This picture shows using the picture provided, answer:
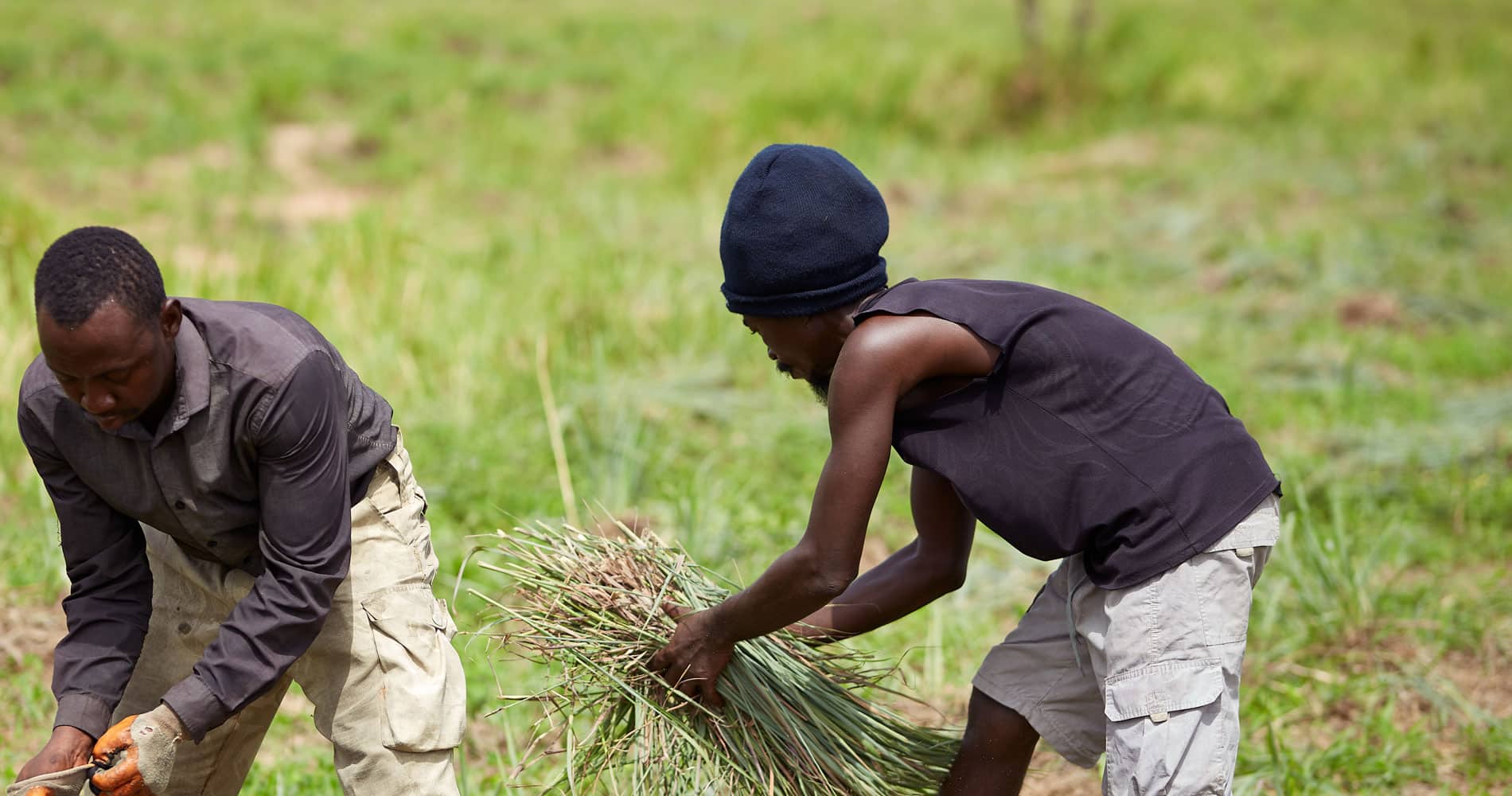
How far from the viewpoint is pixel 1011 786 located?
2229mm

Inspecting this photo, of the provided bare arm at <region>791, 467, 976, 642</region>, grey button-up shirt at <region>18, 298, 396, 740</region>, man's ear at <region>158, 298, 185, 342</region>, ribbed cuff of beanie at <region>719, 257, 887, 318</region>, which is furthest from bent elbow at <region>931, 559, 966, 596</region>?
man's ear at <region>158, 298, 185, 342</region>

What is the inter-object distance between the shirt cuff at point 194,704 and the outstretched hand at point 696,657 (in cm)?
71

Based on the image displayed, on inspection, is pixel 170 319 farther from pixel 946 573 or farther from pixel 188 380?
pixel 946 573

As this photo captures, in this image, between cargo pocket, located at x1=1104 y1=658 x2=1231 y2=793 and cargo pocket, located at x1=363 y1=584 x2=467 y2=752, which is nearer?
cargo pocket, located at x1=1104 y1=658 x2=1231 y2=793

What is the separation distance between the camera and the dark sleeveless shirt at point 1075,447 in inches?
75.8

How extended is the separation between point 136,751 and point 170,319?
641 mm

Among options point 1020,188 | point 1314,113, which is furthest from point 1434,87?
point 1020,188

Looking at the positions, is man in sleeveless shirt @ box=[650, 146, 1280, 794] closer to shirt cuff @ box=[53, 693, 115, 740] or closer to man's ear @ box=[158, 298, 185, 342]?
man's ear @ box=[158, 298, 185, 342]

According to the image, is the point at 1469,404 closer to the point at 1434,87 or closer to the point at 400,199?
the point at 400,199

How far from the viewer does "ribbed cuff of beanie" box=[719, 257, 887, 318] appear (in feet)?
6.31

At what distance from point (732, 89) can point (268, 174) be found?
165 inches

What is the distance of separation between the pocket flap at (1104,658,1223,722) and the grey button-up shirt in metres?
1.25

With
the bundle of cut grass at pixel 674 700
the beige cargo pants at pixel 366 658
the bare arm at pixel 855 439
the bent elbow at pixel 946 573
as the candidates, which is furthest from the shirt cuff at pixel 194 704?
the bent elbow at pixel 946 573

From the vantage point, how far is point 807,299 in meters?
1.92
